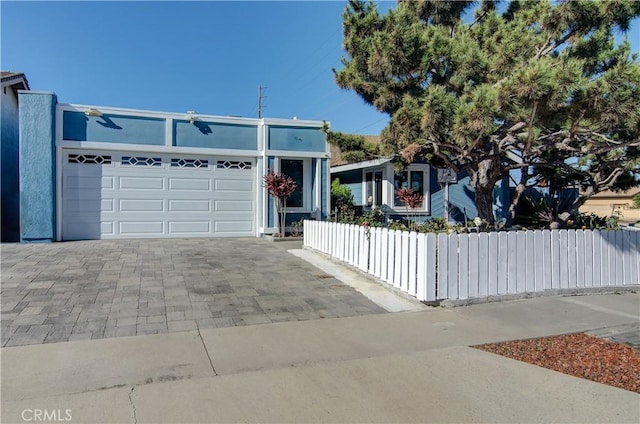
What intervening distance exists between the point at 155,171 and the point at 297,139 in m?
4.36

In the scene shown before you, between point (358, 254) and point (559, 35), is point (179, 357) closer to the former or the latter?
point (358, 254)

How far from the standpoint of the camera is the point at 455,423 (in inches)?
125

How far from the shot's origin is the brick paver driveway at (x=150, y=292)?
513 centimetres

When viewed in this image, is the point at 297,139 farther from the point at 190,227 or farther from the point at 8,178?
the point at 8,178

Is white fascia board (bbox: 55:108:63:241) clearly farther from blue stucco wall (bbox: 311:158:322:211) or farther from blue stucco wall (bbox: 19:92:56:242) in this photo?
blue stucco wall (bbox: 311:158:322:211)

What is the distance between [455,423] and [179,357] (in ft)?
8.55

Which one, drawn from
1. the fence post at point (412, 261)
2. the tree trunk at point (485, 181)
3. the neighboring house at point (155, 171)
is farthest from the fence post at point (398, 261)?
the neighboring house at point (155, 171)

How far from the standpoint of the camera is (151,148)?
1230 cm

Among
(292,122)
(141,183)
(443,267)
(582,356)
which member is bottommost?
(582,356)

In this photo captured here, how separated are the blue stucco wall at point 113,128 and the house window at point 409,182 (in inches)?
314

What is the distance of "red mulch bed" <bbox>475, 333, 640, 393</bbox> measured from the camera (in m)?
4.05

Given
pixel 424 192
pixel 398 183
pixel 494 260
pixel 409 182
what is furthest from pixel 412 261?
pixel 424 192

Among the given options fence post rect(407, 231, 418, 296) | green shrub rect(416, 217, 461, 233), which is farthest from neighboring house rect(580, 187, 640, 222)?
fence post rect(407, 231, 418, 296)

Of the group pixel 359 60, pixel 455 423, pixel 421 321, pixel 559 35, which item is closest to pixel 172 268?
pixel 421 321
